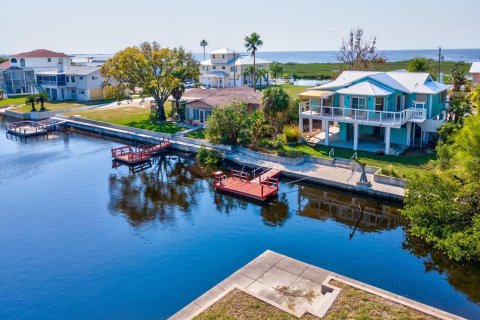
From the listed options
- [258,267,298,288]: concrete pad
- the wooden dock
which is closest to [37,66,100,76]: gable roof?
the wooden dock

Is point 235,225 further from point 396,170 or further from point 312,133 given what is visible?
point 312,133

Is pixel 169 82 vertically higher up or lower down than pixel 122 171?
higher up

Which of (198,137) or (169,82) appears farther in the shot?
(169,82)

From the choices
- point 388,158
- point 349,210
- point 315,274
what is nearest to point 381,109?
point 388,158

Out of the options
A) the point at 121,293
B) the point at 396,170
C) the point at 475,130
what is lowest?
the point at 121,293

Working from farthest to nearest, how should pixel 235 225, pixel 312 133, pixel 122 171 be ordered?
pixel 312 133, pixel 122 171, pixel 235 225

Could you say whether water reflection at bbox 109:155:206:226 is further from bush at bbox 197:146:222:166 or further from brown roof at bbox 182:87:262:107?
brown roof at bbox 182:87:262:107

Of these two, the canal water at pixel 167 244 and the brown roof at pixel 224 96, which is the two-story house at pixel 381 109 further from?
the brown roof at pixel 224 96

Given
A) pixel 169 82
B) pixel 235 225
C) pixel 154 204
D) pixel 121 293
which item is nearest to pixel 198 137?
pixel 169 82
